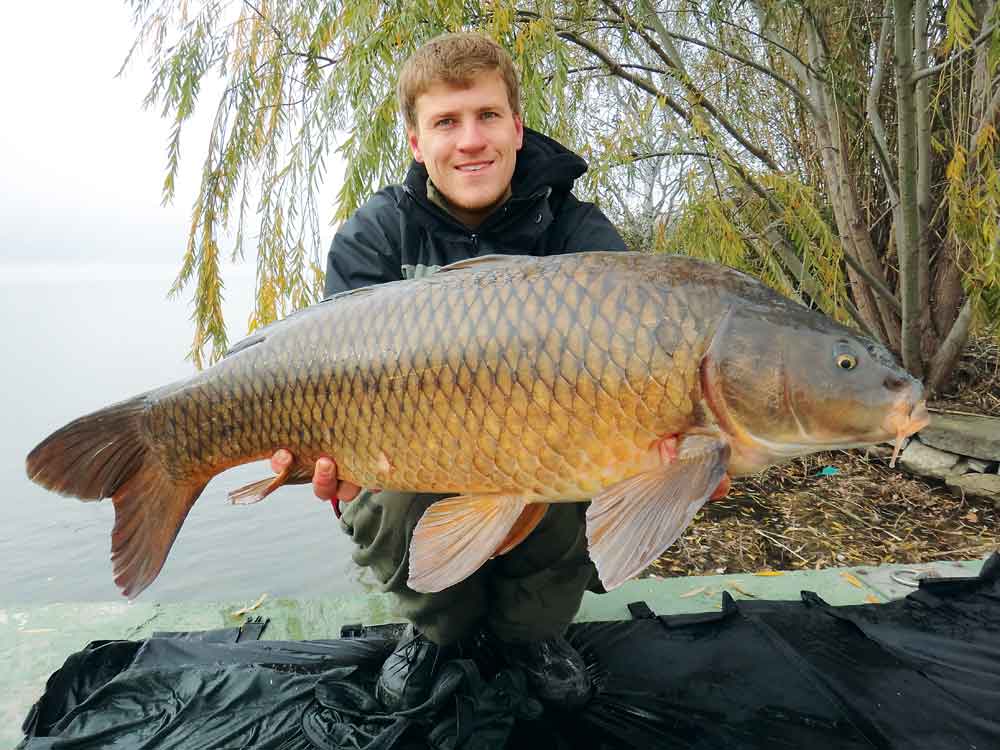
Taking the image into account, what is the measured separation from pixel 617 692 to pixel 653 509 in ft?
1.67

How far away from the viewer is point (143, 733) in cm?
117

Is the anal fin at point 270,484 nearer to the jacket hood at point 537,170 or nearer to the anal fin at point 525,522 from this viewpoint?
the anal fin at point 525,522

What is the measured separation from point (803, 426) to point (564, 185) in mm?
827

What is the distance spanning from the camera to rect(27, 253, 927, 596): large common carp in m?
0.93

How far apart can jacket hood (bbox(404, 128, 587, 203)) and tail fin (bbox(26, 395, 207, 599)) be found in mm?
696

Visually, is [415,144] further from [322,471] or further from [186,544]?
[186,544]

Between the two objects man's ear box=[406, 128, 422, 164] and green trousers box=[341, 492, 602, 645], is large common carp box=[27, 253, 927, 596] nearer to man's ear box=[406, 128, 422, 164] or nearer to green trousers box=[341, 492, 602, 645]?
green trousers box=[341, 492, 602, 645]

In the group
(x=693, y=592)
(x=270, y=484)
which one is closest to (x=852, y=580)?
(x=693, y=592)

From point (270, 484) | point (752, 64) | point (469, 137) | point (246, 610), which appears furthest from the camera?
point (752, 64)

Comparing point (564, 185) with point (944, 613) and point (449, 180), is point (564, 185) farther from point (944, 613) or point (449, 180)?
point (944, 613)

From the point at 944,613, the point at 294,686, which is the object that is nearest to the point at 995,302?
the point at 944,613

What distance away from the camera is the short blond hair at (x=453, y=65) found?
142 centimetres

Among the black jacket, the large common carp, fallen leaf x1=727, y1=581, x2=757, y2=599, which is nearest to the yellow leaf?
the large common carp

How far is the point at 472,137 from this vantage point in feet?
4.65
